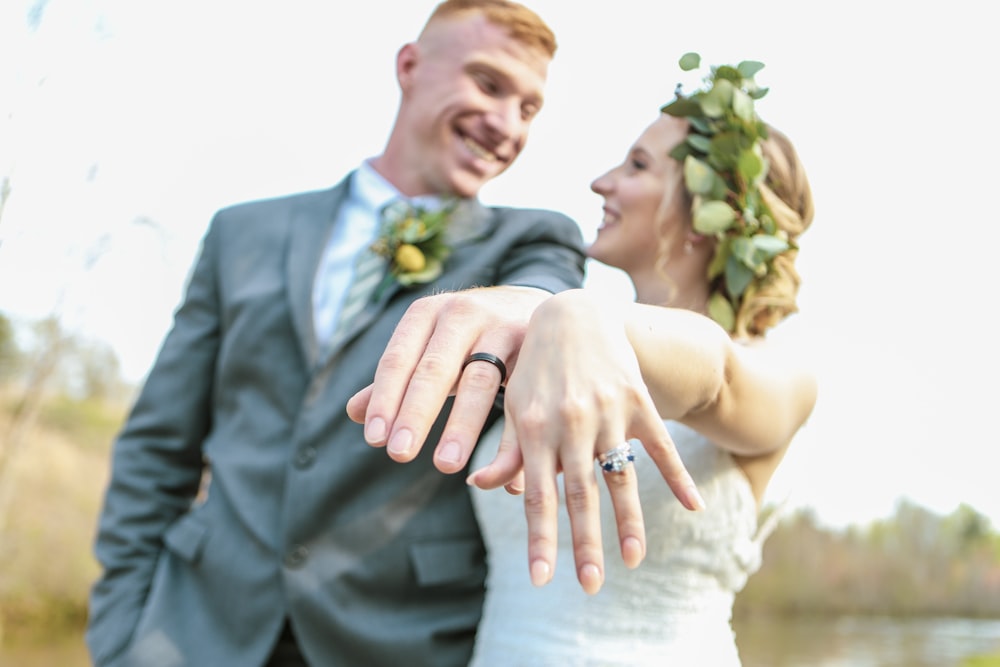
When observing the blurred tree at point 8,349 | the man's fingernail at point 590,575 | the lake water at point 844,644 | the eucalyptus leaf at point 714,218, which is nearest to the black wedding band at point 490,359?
the man's fingernail at point 590,575

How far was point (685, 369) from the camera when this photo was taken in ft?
3.48

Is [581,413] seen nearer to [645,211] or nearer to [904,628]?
[645,211]

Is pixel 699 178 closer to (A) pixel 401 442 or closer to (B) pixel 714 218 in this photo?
(B) pixel 714 218

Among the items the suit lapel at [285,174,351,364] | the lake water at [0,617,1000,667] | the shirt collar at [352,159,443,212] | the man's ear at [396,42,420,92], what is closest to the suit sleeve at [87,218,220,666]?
the suit lapel at [285,174,351,364]

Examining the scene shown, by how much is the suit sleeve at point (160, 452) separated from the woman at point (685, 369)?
0.83m

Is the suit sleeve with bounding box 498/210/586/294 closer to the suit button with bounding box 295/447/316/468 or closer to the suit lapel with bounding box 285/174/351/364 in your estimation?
the suit lapel with bounding box 285/174/351/364

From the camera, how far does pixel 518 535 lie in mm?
1795

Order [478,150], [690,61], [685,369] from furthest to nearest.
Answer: [478,150] → [690,61] → [685,369]

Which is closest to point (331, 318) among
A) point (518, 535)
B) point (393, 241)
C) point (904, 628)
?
point (393, 241)

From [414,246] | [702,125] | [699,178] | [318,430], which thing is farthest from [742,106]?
[318,430]

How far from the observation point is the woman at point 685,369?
1.03 m

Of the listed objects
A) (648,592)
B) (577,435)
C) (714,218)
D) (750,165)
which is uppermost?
(750,165)

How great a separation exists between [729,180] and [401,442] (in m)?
1.46

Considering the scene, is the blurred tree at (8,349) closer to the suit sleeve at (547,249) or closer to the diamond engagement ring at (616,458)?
the suit sleeve at (547,249)
